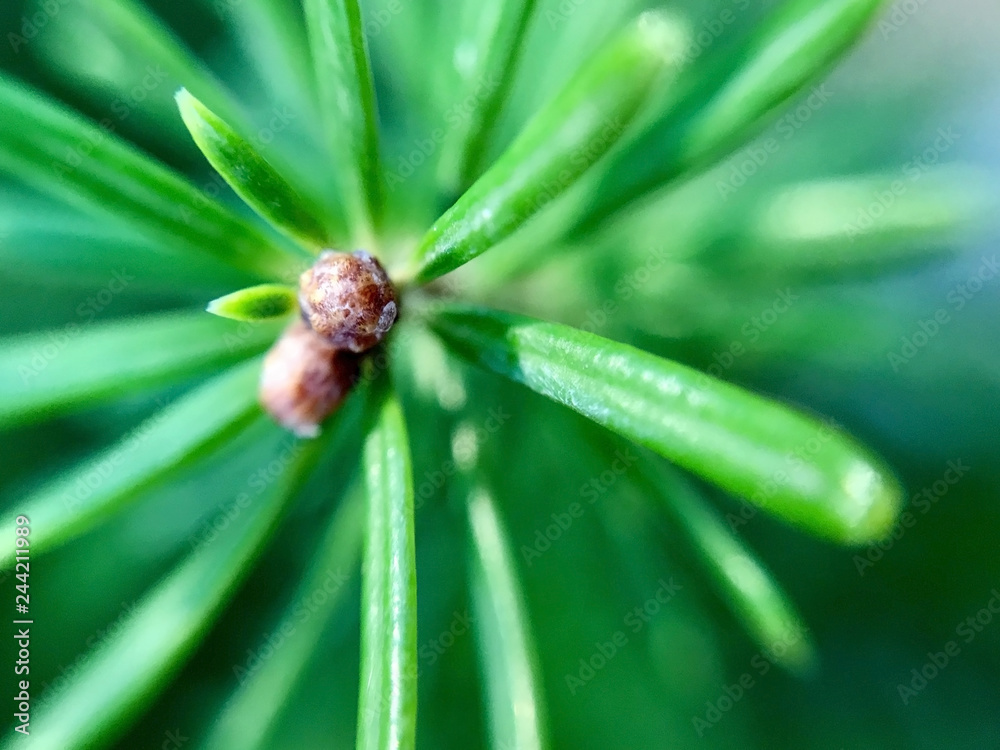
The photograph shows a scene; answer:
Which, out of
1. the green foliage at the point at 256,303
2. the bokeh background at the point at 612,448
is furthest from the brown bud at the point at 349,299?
the bokeh background at the point at 612,448

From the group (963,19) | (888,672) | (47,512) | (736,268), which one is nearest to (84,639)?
(47,512)

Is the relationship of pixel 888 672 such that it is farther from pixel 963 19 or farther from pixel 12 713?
pixel 12 713

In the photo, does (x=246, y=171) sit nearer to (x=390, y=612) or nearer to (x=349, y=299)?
(x=349, y=299)

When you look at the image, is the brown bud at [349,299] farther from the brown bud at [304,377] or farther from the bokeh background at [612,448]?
the bokeh background at [612,448]

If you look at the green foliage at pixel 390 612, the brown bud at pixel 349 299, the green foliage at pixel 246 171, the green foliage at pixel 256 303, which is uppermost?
the green foliage at pixel 246 171

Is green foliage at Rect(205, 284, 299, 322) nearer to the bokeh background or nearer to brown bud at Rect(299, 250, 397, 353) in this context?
brown bud at Rect(299, 250, 397, 353)
